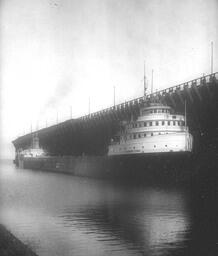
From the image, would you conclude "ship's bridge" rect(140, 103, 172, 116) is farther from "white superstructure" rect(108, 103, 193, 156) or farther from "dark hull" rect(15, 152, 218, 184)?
"dark hull" rect(15, 152, 218, 184)

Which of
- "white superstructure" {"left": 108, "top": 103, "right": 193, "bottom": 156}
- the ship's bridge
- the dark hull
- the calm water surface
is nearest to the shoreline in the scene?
the calm water surface

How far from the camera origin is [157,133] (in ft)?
142

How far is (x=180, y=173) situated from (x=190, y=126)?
1157 centimetres

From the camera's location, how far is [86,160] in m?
62.1

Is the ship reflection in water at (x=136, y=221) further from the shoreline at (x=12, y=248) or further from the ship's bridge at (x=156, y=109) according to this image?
the ship's bridge at (x=156, y=109)

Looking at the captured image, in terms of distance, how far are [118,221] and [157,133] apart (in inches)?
894

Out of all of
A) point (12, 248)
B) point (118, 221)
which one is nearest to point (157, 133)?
point (118, 221)

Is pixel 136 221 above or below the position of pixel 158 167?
below

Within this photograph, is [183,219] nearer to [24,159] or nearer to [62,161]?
[62,161]

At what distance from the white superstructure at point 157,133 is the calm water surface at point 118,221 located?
7.97 m

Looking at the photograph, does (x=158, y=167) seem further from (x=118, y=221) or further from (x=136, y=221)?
(x=118, y=221)

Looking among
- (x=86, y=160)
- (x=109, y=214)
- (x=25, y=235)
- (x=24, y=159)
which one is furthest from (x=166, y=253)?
(x=24, y=159)

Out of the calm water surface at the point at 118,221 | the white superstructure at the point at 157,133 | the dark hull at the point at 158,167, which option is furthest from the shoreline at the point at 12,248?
the white superstructure at the point at 157,133

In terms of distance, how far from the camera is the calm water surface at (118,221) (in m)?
15.9
